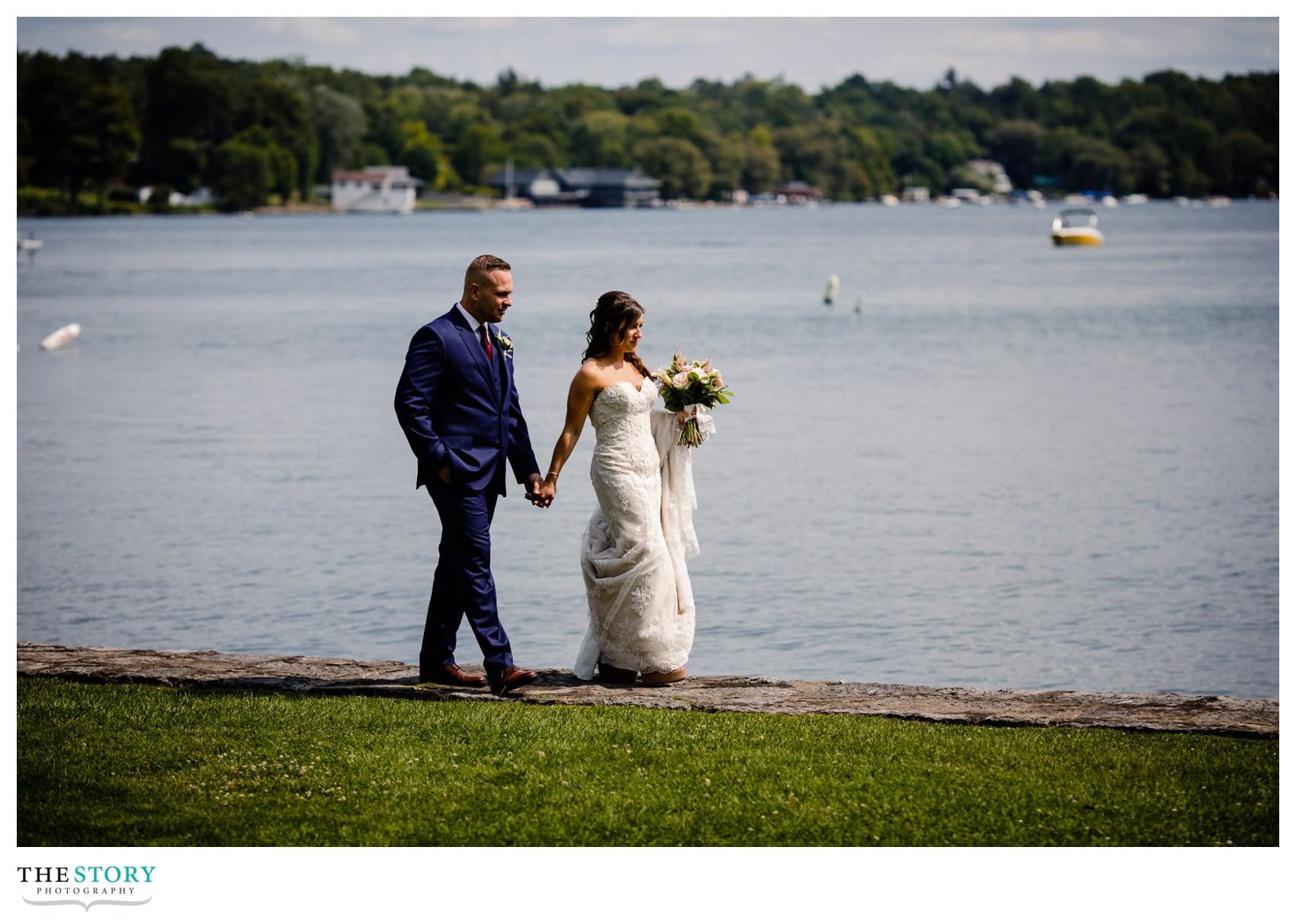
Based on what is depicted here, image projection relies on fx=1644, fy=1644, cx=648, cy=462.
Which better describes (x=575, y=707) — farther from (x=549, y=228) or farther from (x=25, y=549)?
(x=549, y=228)

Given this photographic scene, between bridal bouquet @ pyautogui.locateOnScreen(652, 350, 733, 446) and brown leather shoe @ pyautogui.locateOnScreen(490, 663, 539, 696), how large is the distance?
1.53 meters

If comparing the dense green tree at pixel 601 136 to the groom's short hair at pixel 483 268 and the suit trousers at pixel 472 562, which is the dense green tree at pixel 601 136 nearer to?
the groom's short hair at pixel 483 268

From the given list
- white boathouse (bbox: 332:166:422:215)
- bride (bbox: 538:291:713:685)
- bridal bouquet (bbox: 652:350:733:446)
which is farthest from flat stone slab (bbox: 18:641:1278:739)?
white boathouse (bbox: 332:166:422:215)

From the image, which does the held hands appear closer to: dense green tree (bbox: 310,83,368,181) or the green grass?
the green grass

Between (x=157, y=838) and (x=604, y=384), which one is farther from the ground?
(x=604, y=384)

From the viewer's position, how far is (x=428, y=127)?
188m

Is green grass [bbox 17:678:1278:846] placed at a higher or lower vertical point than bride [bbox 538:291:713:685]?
lower

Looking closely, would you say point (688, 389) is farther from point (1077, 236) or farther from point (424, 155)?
point (424, 155)

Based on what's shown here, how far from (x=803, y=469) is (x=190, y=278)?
192 ft

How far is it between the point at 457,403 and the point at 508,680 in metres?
1.41

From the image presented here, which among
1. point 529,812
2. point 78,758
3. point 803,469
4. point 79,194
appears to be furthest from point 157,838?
point 79,194

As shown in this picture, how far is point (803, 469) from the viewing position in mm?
24016

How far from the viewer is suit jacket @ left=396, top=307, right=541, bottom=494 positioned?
7883mm

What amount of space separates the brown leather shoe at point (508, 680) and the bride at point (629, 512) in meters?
0.48
